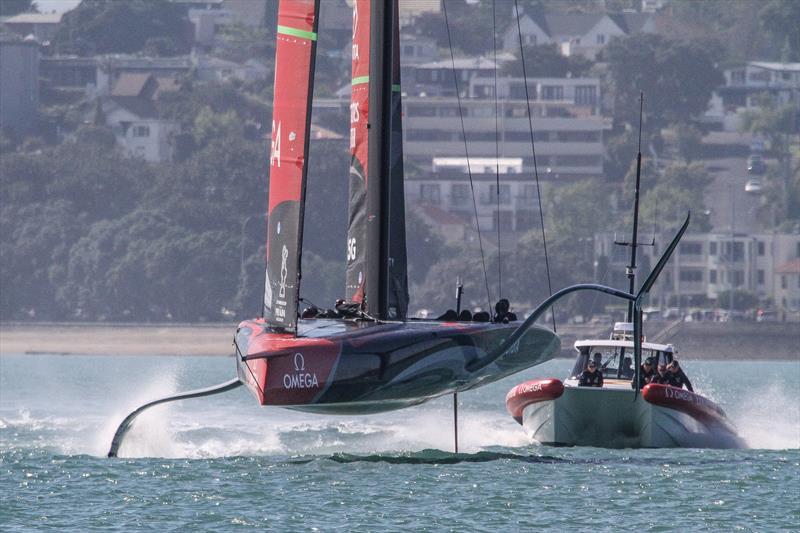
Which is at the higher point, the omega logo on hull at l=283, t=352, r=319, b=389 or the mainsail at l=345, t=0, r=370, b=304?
the mainsail at l=345, t=0, r=370, b=304

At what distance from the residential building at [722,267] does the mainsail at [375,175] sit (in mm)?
82822

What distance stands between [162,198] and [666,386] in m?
92.6

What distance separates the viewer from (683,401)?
78.0 ft

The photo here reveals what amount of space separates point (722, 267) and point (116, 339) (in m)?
34.2

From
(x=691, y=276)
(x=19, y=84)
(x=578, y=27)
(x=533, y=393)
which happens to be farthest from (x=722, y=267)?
(x=533, y=393)

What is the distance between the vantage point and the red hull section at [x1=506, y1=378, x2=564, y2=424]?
23.9 metres

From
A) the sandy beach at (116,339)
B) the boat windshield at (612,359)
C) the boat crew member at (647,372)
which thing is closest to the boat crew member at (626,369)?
the boat windshield at (612,359)

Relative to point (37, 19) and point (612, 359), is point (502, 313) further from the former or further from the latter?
point (37, 19)

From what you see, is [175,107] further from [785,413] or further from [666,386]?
[666,386]

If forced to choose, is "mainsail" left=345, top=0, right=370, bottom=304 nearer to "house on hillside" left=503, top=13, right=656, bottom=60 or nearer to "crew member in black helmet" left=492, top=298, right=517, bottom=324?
"crew member in black helmet" left=492, top=298, right=517, bottom=324

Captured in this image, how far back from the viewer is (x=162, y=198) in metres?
114

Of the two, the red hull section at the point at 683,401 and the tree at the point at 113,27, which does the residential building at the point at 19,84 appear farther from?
the red hull section at the point at 683,401

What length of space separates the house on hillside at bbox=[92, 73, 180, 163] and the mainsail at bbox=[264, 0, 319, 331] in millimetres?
109384

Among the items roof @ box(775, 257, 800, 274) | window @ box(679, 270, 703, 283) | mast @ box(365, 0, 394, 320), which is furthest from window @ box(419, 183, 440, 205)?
mast @ box(365, 0, 394, 320)
